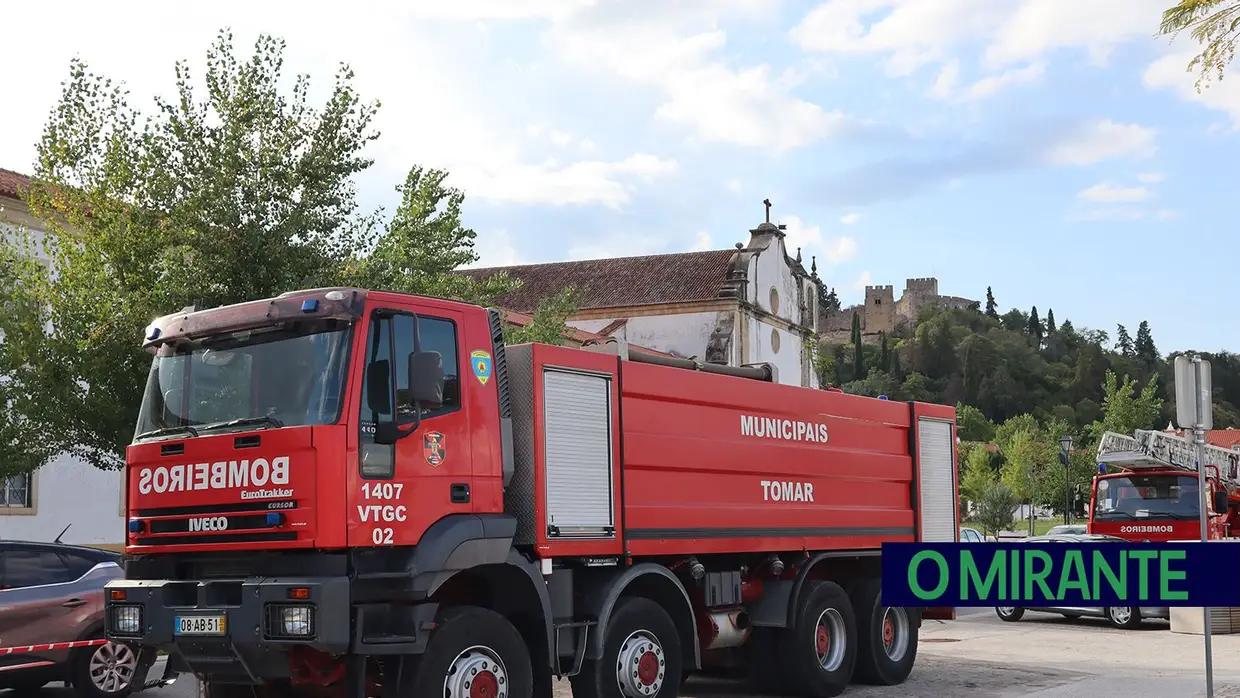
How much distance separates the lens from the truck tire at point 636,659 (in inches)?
381

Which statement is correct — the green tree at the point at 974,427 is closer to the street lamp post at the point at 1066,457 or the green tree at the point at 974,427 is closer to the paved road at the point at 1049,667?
the street lamp post at the point at 1066,457

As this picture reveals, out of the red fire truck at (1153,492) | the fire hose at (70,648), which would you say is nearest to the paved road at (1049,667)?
the fire hose at (70,648)

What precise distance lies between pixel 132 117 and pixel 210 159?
120 cm

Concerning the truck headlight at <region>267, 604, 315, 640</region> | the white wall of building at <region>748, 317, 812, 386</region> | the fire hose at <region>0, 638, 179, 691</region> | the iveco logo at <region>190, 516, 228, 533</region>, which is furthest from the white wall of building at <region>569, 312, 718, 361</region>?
the truck headlight at <region>267, 604, 315, 640</region>

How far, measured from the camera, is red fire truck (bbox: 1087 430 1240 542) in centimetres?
2216

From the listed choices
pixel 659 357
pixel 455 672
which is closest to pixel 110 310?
pixel 659 357

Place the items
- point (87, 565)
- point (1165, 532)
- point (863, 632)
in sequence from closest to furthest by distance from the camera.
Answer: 1. point (87, 565)
2. point (863, 632)
3. point (1165, 532)

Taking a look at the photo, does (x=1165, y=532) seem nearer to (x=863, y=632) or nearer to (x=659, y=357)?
(x=863, y=632)

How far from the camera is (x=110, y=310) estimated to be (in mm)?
15891

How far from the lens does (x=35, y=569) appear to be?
1134cm

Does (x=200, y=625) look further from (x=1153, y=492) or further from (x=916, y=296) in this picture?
(x=916, y=296)

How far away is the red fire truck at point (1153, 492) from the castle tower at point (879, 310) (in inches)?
6330

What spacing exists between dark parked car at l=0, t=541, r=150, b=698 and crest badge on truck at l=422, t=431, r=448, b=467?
4055 mm

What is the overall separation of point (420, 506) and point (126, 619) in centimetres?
218
